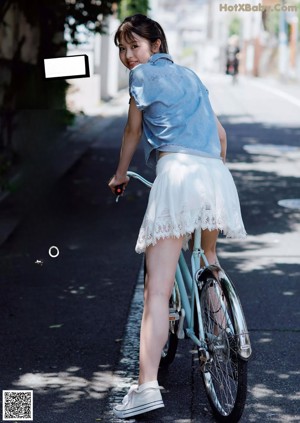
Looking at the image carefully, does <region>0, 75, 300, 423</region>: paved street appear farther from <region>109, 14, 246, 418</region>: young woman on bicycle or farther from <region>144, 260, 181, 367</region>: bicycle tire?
<region>109, 14, 246, 418</region>: young woman on bicycle

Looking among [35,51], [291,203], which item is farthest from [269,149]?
[291,203]

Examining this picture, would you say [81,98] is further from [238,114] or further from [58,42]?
[58,42]

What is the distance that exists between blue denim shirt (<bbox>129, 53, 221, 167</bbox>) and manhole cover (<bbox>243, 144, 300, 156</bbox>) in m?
12.7

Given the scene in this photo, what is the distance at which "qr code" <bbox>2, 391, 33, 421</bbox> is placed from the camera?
4762 mm

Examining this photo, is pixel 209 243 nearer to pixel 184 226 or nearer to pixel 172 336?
pixel 184 226

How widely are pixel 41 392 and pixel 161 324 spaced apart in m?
0.86

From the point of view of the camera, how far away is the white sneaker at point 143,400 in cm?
463

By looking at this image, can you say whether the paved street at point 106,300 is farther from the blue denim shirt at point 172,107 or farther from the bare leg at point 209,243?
the blue denim shirt at point 172,107

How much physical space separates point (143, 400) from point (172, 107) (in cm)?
138

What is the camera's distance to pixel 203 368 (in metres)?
4.88

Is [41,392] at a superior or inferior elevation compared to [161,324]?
inferior

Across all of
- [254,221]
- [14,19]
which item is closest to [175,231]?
[254,221]

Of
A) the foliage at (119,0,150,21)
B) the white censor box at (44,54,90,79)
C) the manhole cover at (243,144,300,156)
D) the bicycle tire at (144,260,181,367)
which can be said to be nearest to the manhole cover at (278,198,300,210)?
the manhole cover at (243,144,300,156)

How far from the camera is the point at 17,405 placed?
191 inches
